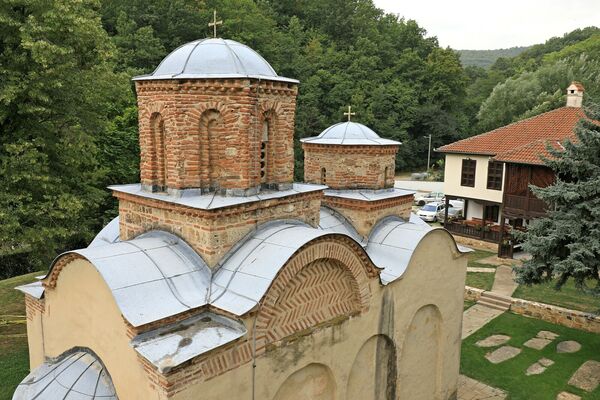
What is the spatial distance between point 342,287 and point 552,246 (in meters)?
6.53

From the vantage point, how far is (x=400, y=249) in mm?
9383

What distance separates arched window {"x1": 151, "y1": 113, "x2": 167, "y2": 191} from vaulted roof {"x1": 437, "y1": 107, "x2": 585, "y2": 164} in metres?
16.8

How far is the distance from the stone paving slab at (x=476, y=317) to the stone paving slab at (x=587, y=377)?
114 inches

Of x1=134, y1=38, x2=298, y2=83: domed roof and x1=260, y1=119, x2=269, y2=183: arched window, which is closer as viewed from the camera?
x1=134, y1=38, x2=298, y2=83: domed roof

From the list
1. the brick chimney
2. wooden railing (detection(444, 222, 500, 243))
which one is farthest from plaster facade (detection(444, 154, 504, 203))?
the brick chimney

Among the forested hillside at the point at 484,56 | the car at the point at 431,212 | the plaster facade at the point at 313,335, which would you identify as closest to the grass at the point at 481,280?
the plaster facade at the point at 313,335

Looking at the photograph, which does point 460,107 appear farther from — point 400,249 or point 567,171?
point 400,249

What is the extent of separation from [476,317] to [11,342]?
525 inches

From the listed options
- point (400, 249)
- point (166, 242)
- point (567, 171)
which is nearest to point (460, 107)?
point (567, 171)

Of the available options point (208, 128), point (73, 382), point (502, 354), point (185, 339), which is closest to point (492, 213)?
point (502, 354)

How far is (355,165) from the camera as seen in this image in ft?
36.7

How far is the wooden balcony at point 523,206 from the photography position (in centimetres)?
1980

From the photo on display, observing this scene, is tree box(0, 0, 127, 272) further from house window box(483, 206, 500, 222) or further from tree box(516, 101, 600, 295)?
house window box(483, 206, 500, 222)

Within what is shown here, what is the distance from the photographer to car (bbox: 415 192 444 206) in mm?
33531
